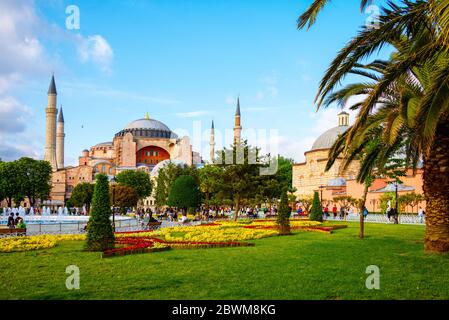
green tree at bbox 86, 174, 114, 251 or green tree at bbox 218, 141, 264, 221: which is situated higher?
green tree at bbox 218, 141, 264, 221

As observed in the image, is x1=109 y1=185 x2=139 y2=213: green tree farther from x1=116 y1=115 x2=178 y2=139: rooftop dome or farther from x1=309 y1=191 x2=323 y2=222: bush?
x1=116 y1=115 x2=178 y2=139: rooftop dome

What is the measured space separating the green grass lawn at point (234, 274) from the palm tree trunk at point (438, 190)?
40 centimetres

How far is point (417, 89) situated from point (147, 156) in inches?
3030

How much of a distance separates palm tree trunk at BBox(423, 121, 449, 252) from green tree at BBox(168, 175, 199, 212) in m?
24.4

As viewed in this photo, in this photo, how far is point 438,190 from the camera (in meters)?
8.73

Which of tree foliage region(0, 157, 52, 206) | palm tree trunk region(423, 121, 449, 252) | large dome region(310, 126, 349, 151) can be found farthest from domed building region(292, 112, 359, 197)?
palm tree trunk region(423, 121, 449, 252)

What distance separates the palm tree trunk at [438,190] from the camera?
8641 mm

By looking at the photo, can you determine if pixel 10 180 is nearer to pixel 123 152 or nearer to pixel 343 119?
pixel 123 152

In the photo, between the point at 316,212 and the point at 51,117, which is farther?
the point at 51,117

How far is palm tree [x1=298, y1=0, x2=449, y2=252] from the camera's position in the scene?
21.1 ft

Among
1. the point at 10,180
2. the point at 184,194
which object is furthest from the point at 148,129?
the point at 184,194
